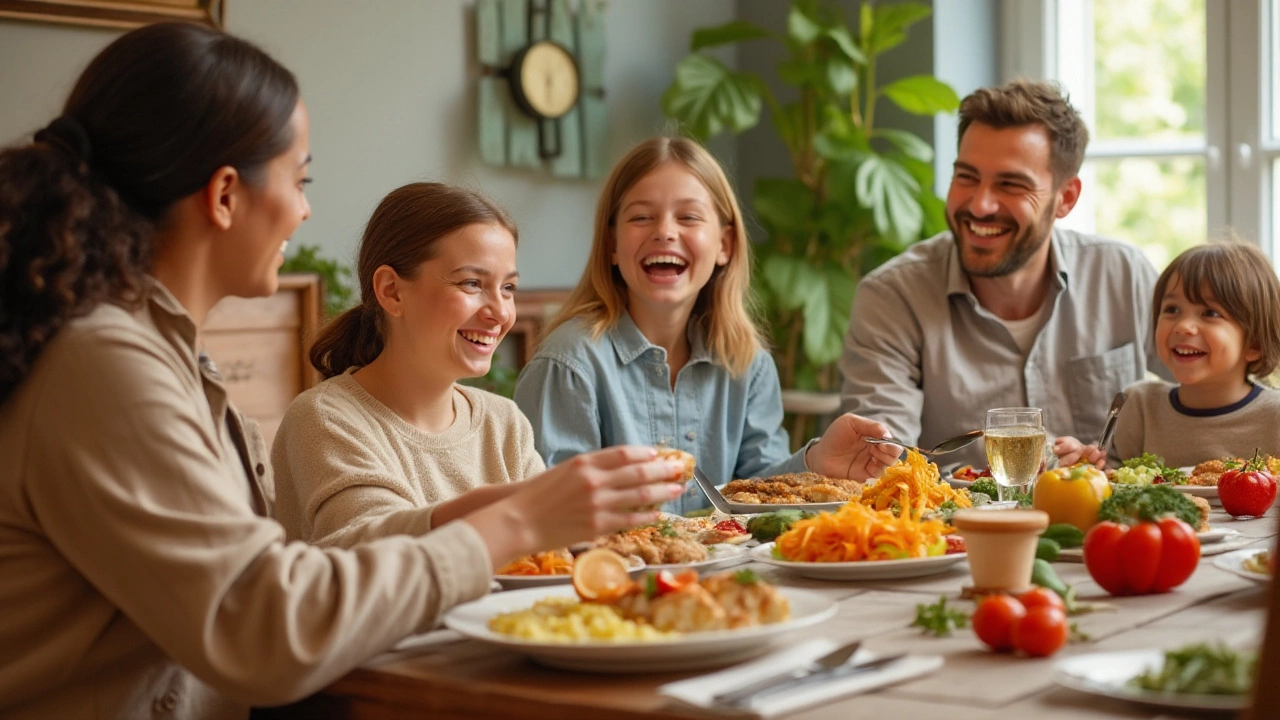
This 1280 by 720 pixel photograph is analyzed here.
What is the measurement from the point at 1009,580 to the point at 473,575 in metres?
0.62

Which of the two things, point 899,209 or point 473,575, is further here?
point 899,209

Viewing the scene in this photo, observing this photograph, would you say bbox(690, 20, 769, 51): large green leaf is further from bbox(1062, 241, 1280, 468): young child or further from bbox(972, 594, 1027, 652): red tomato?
bbox(972, 594, 1027, 652): red tomato

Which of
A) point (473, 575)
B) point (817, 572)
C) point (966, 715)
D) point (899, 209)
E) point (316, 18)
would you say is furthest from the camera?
point (899, 209)

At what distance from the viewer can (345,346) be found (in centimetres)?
246

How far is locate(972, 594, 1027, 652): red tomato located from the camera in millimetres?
1388

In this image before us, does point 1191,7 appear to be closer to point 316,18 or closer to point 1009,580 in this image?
point 316,18

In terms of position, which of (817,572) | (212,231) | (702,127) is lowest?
(817,572)

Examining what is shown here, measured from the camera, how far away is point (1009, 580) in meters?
1.61

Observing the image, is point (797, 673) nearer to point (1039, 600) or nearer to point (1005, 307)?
point (1039, 600)

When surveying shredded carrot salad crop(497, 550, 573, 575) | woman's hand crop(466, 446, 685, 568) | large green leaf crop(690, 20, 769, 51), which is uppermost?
large green leaf crop(690, 20, 769, 51)

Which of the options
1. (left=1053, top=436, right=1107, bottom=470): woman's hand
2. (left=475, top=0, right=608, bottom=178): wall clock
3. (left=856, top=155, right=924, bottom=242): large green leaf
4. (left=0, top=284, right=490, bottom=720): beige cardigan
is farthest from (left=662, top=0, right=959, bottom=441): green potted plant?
(left=0, top=284, right=490, bottom=720): beige cardigan

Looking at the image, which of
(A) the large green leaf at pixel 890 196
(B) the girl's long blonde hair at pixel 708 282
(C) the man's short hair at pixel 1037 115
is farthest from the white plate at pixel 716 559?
(A) the large green leaf at pixel 890 196

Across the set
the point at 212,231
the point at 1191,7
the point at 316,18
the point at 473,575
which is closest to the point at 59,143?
the point at 212,231

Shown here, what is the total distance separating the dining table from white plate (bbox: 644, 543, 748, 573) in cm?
17
